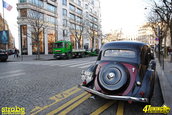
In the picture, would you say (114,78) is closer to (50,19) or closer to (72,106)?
(72,106)

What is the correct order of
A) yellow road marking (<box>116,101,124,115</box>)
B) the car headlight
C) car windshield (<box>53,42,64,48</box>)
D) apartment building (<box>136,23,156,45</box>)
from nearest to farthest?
yellow road marking (<box>116,101,124,115</box>) → the car headlight → car windshield (<box>53,42,64,48</box>) → apartment building (<box>136,23,156,45</box>)

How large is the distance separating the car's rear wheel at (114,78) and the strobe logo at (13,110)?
220cm

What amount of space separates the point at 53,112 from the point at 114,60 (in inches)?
90.4

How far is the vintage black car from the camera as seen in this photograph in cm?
319

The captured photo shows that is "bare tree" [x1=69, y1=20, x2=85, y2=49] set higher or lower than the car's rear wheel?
higher

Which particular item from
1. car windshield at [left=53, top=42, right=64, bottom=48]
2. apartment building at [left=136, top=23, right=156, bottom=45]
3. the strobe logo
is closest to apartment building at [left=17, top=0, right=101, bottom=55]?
car windshield at [left=53, top=42, right=64, bottom=48]

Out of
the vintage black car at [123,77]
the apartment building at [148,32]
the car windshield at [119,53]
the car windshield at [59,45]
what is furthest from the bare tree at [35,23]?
the apartment building at [148,32]

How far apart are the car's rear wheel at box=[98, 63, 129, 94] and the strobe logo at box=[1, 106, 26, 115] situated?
220cm

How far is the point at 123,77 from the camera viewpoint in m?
3.29

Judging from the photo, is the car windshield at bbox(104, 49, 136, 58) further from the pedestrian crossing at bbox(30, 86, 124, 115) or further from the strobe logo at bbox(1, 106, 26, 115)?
the strobe logo at bbox(1, 106, 26, 115)

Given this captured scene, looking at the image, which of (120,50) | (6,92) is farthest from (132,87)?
(6,92)

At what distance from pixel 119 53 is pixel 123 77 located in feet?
3.47

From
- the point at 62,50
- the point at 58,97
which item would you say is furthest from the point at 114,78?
the point at 62,50

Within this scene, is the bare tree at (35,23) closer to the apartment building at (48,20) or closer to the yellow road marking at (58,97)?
the apartment building at (48,20)
